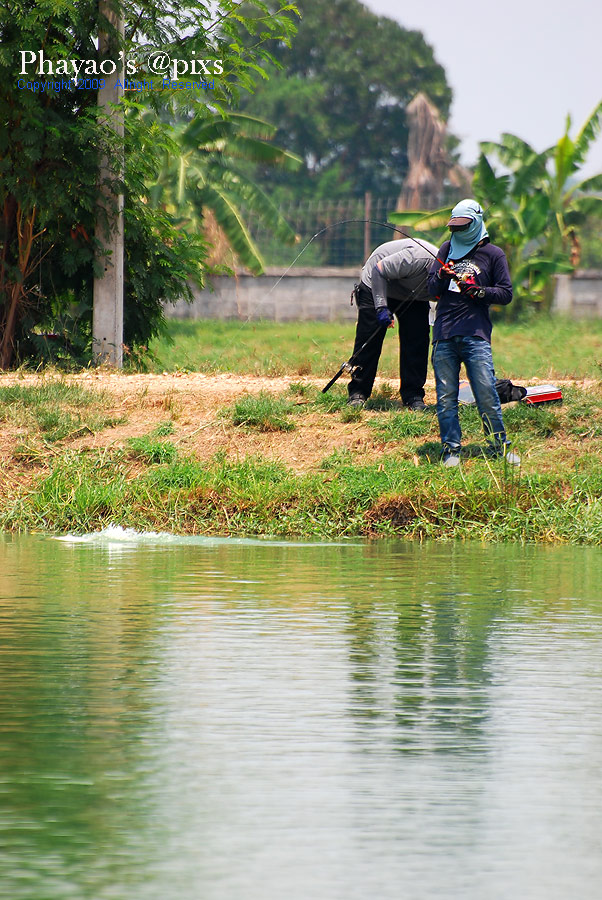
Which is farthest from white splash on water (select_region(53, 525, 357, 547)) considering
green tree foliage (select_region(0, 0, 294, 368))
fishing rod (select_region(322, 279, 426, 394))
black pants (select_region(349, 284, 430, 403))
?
green tree foliage (select_region(0, 0, 294, 368))

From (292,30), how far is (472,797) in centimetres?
1248

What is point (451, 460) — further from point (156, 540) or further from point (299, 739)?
point (299, 739)

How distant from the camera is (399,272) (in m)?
11.0

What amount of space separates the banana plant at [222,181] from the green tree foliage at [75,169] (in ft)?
42.1

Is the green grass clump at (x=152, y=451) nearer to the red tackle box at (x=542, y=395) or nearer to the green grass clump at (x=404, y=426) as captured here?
the green grass clump at (x=404, y=426)

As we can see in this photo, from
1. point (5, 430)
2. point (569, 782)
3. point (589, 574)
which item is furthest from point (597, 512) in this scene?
point (569, 782)

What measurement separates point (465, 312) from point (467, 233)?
1.84ft

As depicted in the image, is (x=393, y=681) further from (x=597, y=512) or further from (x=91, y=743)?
(x=597, y=512)

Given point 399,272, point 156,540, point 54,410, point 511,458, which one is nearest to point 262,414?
point 399,272

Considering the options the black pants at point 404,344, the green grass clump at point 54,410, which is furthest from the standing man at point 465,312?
the green grass clump at point 54,410

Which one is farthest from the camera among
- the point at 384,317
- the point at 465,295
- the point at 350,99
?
the point at 350,99

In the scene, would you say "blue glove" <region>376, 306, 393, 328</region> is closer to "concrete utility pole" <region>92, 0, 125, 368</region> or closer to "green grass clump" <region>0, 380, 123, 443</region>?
"green grass clump" <region>0, 380, 123, 443</region>

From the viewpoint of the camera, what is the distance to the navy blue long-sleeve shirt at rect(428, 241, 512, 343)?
32.8 ft

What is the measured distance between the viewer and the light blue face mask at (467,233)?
1000 centimetres
